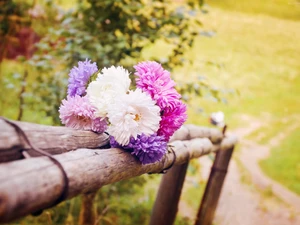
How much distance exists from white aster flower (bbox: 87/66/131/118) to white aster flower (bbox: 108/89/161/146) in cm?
4

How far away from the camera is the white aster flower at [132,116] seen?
1.09 metres

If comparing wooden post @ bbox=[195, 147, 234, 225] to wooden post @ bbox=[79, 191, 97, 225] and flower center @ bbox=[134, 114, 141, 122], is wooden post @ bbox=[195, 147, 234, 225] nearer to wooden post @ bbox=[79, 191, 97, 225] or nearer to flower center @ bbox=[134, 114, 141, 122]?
wooden post @ bbox=[79, 191, 97, 225]

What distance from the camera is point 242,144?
23.4 feet

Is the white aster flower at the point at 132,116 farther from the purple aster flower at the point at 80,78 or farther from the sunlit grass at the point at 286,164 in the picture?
the sunlit grass at the point at 286,164

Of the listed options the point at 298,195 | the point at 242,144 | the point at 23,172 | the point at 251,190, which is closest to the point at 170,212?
the point at 23,172

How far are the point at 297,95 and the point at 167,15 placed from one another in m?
6.17

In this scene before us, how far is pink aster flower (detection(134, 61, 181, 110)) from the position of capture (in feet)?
3.92

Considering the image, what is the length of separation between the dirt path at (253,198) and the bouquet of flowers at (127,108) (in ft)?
10.3

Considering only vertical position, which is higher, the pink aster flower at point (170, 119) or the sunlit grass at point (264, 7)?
the sunlit grass at point (264, 7)

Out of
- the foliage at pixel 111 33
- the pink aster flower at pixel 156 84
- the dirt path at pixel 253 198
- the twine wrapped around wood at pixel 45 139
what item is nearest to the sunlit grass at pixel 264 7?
the dirt path at pixel 253 198

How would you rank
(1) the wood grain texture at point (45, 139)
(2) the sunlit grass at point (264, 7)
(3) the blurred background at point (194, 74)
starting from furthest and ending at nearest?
(2) the sunlit grass at point (264, 7) < (3) the blurred background at point (194, 74) < (1) the wood grain texture at point (45, 139)

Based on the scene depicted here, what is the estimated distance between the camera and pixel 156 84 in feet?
3.98

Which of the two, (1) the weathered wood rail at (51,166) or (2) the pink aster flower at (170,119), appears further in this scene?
(2) the pink aster flower at (170,119)

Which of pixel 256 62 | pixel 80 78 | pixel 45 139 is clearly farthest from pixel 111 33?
pixel 256 62
